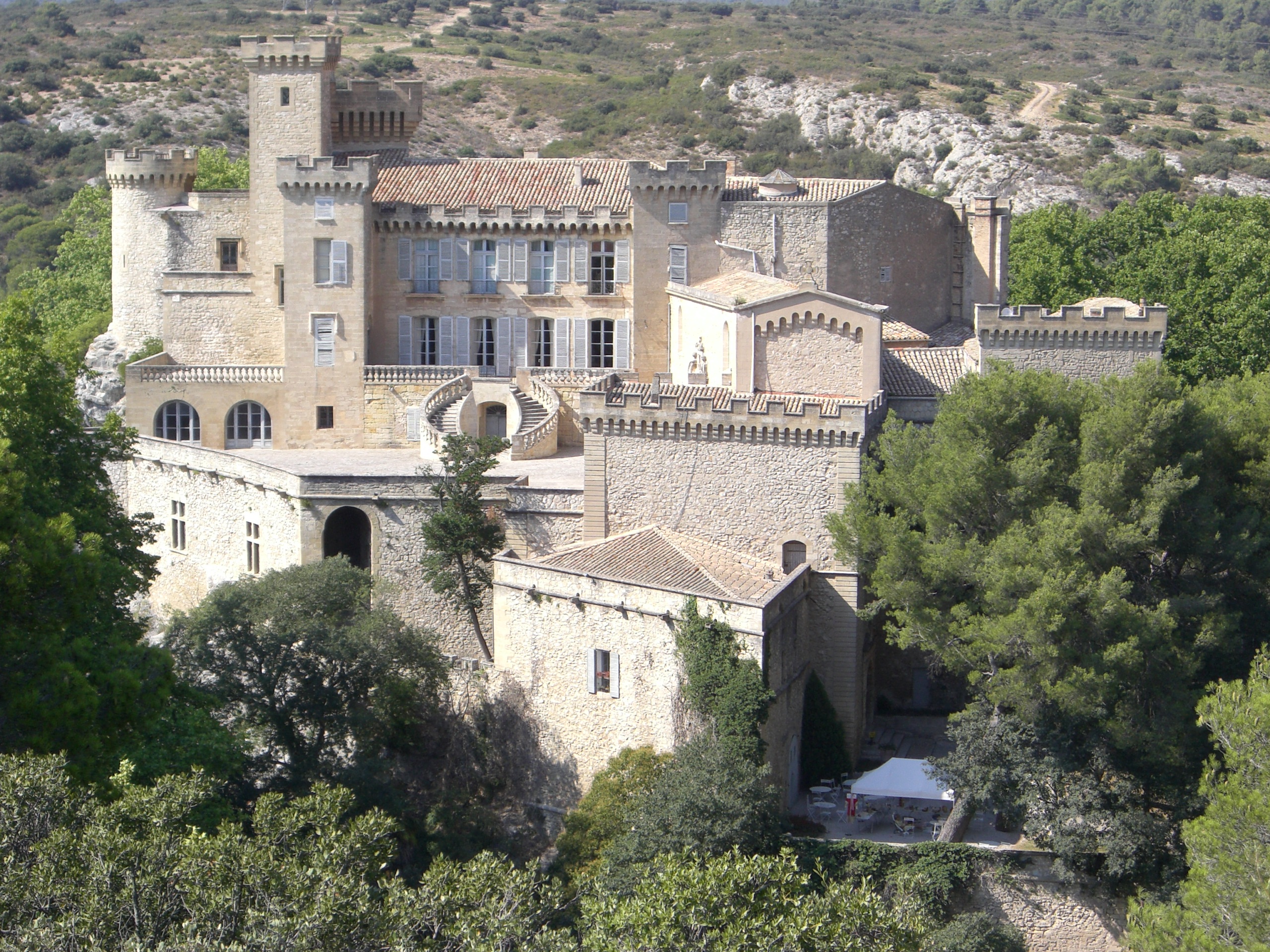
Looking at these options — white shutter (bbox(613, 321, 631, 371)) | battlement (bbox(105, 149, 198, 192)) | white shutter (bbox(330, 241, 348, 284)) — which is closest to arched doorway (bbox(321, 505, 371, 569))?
white shutter (bbox(330, 241, 348, 284))

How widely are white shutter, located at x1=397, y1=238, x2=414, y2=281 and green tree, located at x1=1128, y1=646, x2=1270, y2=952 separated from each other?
28.6 meters

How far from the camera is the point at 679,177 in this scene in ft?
166

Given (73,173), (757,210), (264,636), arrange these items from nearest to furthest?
1. (264,636)
2. (757,210)
3. (73,173)

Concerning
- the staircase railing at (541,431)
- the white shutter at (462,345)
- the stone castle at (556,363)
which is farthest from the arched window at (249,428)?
the staircase railing at (541,431)

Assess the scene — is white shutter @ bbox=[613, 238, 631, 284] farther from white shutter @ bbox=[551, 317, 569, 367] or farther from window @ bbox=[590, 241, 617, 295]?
white shutter @ bbox=[551, 317, 569, 367]

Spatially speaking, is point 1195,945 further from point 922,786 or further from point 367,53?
point 367,53

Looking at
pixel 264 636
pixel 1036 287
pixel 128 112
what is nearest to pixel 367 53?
pixel 128 112

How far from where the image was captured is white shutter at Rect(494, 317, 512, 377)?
52219 millimetres

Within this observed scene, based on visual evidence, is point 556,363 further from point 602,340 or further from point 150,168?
point 150,168

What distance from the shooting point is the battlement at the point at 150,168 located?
55.6m

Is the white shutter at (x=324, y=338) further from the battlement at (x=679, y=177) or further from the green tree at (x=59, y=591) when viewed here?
the green tree at (x=59, y=591)

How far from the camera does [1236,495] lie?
121 feet

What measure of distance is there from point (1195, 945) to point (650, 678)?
12.2 metres

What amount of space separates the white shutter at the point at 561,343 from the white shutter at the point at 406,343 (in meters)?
4.20
